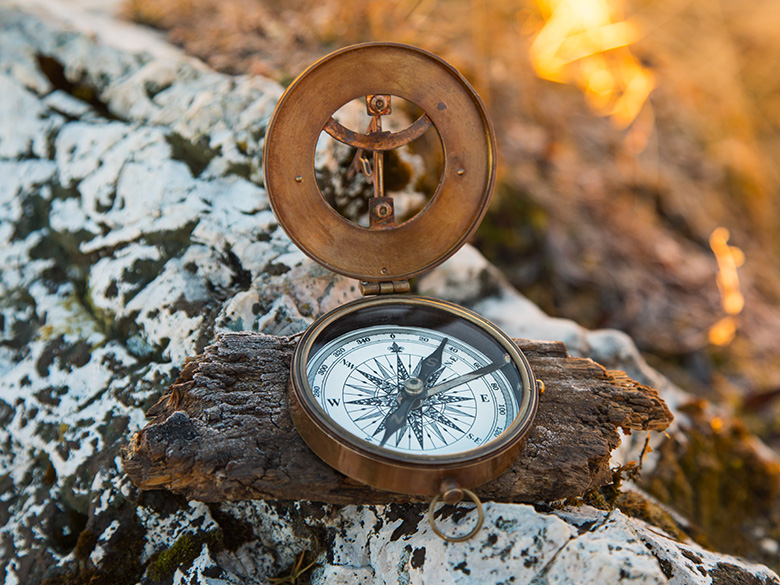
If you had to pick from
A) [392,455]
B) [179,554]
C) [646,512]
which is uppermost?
[392,455]

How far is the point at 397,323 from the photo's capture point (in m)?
2.29

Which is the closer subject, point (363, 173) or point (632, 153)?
point (363, 173)

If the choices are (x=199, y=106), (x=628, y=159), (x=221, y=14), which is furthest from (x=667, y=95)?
(x=199, y=106)

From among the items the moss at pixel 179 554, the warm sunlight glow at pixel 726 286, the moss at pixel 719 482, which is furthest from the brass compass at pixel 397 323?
the warm sunlight glow at pixel 726 286

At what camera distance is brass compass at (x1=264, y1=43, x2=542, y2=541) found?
1.80 meters

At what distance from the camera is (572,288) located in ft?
15.2

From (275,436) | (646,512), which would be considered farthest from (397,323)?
(646,512)

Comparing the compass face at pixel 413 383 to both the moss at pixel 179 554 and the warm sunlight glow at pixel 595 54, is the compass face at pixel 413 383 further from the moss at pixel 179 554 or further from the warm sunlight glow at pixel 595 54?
the warm sunlight glow at pixel 595 54

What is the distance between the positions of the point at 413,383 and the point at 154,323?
1.23m

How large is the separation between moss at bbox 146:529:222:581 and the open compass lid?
3.35 ft

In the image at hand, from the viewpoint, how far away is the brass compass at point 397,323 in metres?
1.80

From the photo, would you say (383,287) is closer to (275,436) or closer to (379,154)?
(379,154)

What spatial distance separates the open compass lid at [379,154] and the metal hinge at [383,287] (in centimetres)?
4

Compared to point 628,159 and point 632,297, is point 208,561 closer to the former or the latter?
point 632,297
